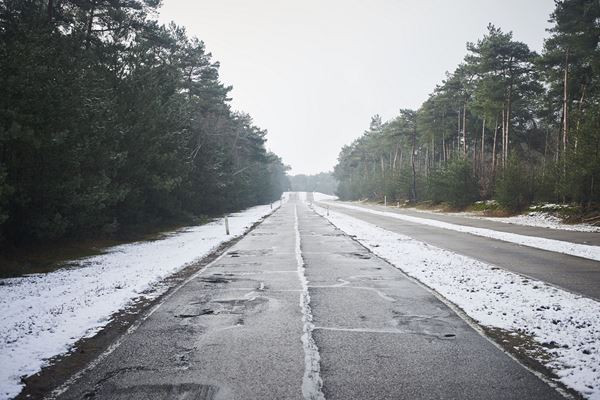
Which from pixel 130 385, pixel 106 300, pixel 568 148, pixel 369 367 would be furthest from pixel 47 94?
pixel 568 148

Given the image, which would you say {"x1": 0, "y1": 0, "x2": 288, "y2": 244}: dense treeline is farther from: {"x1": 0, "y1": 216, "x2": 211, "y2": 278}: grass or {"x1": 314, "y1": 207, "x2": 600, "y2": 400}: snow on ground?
{"x1": 314, "y1": 207, "x2": 600, "y2": 400}: snow on ground

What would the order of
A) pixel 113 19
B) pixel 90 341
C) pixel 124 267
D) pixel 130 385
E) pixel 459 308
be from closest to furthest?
pixel 130 385 → pixel 90 341 → pixel 459 308 → pixel 124 267 → pixel 113 19

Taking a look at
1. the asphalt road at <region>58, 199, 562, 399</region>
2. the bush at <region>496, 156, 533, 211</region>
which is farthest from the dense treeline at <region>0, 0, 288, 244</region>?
the bush at <region>496, 156, 533, 211</region>

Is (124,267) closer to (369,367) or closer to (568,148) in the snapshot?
(369,367)

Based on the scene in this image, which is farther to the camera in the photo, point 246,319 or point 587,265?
point 587,265

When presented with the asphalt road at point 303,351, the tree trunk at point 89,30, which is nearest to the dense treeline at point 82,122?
the tree trunk at point 89,30

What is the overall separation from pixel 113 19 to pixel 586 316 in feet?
67.0

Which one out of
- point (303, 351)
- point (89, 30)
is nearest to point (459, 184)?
point (89, 30)

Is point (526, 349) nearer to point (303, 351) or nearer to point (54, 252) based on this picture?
point (303, 351)

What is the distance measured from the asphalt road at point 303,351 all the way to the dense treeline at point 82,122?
5720 mm

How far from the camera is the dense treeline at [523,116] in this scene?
2341 cm

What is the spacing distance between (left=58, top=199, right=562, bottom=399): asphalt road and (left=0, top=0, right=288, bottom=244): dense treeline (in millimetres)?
5720

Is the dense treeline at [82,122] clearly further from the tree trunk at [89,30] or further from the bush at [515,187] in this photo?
the bush at [515,187]

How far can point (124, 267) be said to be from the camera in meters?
11.6
